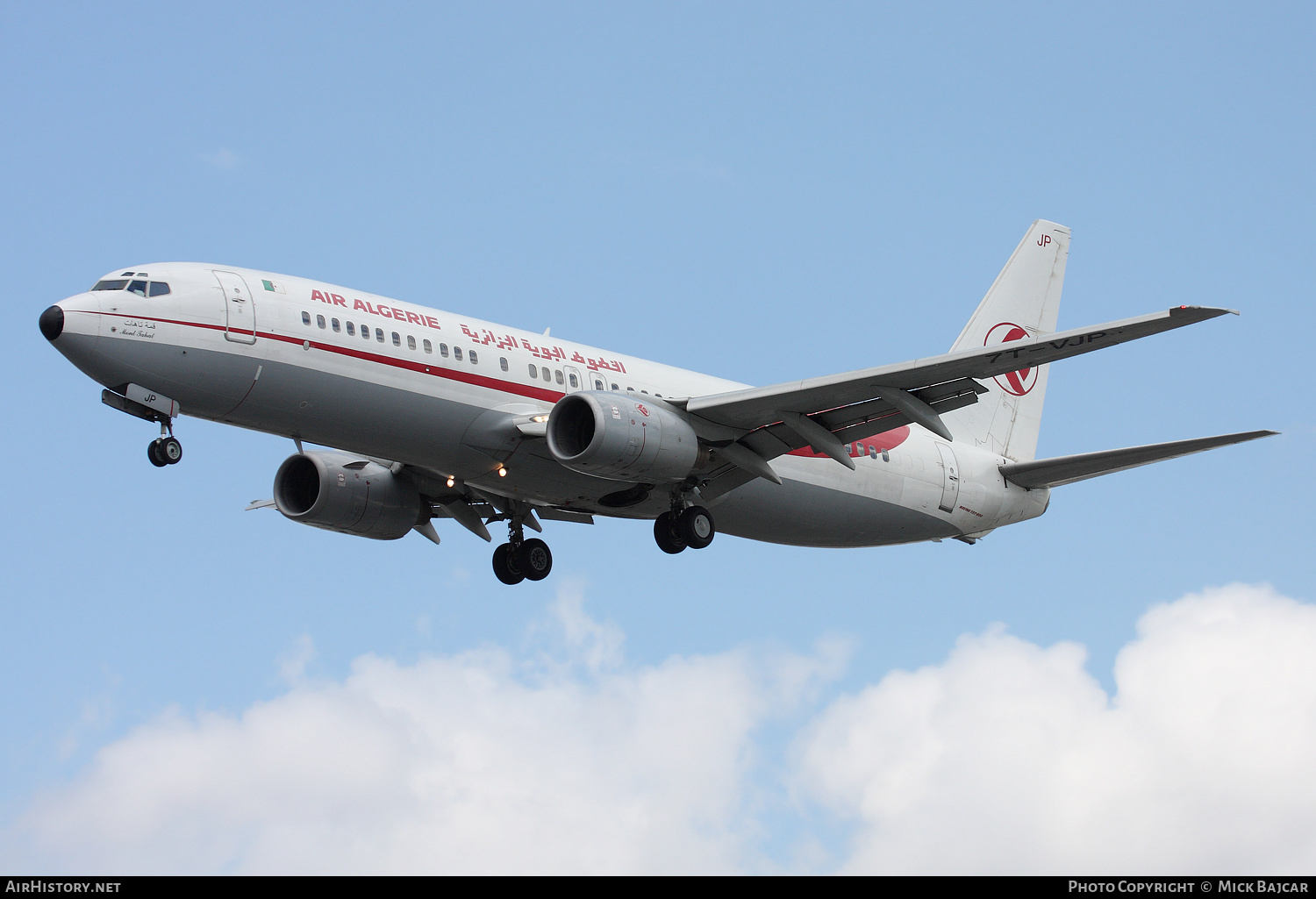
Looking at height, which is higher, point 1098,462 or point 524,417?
point 1098,462

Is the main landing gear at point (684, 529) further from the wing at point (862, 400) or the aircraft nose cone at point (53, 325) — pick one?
the aircraft nose cone at point (53, 325)

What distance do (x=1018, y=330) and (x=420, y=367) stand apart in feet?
63.6

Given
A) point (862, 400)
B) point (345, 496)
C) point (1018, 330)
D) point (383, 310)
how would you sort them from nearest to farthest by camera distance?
point (383, 310) < point (862, 400) < point (345, 496) < point (1018, 330)

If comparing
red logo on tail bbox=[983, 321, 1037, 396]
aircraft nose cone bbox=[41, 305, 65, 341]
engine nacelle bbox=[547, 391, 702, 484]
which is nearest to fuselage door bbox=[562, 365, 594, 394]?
engine nacelle bbox=[547, 391, 702, 484]

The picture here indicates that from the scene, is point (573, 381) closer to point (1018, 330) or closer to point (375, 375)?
point (375, 375)

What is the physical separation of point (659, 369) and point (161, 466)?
430 inches

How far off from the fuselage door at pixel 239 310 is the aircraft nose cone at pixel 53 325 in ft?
8.96

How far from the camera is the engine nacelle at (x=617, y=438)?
2689cm

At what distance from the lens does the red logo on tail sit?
39031 mm

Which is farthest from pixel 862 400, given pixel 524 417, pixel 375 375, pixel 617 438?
pixel 375 375

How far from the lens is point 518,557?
33125 mm

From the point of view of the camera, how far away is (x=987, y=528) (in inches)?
1417

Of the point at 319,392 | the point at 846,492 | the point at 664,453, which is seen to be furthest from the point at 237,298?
the point at 846,492

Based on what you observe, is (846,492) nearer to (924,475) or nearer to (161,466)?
(924,475)
